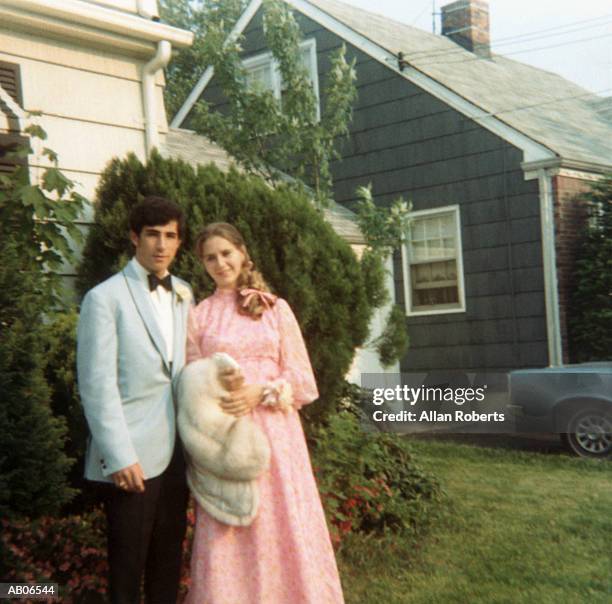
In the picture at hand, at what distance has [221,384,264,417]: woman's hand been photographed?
310 cm

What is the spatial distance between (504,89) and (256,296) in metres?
10.4

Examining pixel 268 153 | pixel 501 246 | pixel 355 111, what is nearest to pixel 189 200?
pixel 268 153

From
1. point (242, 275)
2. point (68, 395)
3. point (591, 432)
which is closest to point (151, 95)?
point (68, 395)

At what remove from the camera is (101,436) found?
2875 millimetres

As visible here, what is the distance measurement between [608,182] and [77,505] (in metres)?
8.53

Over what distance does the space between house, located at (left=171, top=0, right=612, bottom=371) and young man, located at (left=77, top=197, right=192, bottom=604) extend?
24.3 ft

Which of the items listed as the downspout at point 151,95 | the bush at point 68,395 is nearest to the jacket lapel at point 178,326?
the bush at point 68,395

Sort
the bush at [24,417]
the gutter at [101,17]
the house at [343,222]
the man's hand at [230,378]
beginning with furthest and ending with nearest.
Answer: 1. the house at [343,222]
2. the gutter at [101,17]
3. the bush at [24,417]
4. the man's hand at [230,378]

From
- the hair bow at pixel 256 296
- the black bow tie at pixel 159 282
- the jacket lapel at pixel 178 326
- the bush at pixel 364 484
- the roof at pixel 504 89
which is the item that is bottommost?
the bush at pixel 364 484

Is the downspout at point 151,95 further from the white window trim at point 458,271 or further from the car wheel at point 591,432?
the white window trim at point 458,271

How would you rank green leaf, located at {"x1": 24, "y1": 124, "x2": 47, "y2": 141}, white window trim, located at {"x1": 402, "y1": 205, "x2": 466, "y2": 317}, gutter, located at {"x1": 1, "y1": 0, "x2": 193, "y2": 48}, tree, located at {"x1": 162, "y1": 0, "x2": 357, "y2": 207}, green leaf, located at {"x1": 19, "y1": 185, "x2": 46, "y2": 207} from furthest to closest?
white window trim, located at {"x1": 402, "y1": 205, "x2": 466, "y2": 317} < tree, located at {"x1": 162, "y1": 0, "x2": 357, "y2": 207} < gutter, located at {"x1": 1, "y1": 0, "x2": 193, "y2": 48} < green leaf, located at {"x1": 24, "y1": 124, "x2": 47, "y2": 141} < green leaf, located at {"x1": 19, "y1": 185, "x2": 46, "y2": 207}

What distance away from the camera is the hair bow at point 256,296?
3273 mm

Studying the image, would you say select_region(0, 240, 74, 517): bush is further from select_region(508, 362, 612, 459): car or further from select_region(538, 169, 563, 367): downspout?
select_region(538, 169, 563, 367): downspout

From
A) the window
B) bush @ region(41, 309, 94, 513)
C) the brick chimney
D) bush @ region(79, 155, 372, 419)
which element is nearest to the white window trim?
the window
